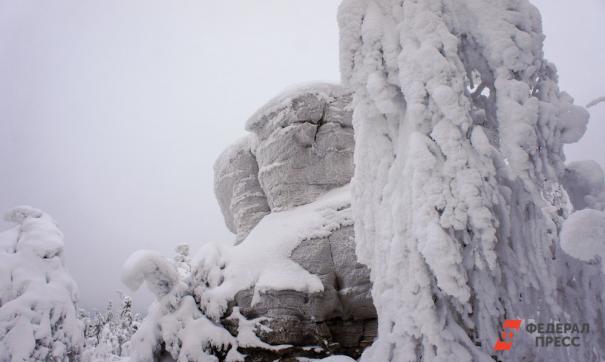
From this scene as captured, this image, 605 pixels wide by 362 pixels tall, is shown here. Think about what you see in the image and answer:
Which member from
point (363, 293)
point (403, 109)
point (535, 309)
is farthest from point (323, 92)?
point (535, 309)

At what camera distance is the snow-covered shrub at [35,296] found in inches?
387

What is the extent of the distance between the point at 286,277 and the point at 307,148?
540 centimetres

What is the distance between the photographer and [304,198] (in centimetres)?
1352

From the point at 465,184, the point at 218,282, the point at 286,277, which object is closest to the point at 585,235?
the point at 465,184

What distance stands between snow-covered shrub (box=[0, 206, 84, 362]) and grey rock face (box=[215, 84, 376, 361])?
5.62 m

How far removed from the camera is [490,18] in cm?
483

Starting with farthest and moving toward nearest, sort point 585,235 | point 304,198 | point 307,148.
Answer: point 307,148 → point 304,198 → point 585,235

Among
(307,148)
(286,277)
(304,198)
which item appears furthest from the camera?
(307,148)

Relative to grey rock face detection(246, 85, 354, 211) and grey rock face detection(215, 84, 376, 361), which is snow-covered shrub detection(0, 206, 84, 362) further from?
grey rock face detection(246, 85, 354, 211)

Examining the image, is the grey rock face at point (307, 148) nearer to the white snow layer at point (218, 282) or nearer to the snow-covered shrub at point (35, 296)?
the white snow layer at point (218, 282)

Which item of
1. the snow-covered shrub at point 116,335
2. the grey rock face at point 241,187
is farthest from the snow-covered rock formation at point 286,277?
the snow-covered shrub at point 116,335

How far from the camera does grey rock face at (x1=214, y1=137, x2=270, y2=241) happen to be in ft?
50.4

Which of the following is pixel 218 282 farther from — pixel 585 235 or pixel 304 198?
pixel 585 235

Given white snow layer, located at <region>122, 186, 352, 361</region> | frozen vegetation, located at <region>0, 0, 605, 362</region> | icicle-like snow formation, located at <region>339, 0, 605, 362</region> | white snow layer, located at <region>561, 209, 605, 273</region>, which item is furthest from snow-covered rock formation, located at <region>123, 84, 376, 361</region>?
white snow layer, located at <region>561, 209, 605, 273</region>
